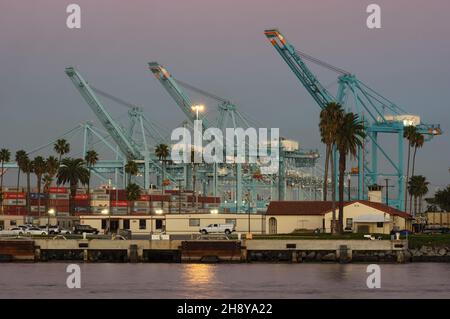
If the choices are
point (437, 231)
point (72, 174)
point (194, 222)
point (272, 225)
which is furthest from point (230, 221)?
point (72, 174)

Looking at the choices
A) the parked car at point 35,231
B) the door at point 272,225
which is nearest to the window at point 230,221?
the door at point 272,225

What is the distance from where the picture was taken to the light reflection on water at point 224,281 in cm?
6738

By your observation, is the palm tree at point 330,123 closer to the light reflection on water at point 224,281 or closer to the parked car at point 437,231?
the parked car at point 437,231

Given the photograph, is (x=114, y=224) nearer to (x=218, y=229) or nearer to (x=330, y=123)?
(x=218, y=229)

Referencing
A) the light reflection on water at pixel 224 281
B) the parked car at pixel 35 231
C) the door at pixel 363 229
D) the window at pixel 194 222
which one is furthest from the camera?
the window at pixel 194 222

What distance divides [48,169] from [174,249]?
338 feet

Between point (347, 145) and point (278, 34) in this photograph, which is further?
point (278, 34)

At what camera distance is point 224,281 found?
2918 inches

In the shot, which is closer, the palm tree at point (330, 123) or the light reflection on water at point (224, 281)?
the light reflection on water at point (224, 281)

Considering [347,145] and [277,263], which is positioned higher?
[347,145]

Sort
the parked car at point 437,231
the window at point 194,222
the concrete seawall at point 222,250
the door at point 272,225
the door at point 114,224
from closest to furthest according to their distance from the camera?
1. the concrete seawall at point 222,250
2. the door at point 272,225
3. the parked car at point 437,231
4. the window at point 194,222
5. the door at point 114,224

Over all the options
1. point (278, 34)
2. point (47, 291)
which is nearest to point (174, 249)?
point (47, 291)

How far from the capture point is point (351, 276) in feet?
257
